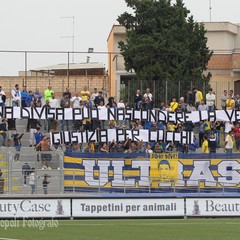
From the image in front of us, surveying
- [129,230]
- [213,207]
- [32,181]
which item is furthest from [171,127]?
[129,230]

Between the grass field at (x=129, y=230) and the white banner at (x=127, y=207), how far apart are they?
60 centimetres

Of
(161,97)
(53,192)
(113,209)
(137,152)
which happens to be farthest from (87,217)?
(161,97)

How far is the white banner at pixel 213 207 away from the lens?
30641 millimetres

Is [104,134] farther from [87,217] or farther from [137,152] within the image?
[87,217]

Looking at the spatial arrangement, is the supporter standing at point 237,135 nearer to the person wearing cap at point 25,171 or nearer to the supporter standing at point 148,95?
the supporter standing at point 148,95

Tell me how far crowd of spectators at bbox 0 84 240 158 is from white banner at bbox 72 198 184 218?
5181 mm

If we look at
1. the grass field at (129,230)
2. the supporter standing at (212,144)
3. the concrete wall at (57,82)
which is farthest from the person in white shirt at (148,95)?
the concrete wall at (57,82)

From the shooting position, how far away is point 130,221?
95.8ft

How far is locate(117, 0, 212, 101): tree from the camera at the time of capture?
50625mm

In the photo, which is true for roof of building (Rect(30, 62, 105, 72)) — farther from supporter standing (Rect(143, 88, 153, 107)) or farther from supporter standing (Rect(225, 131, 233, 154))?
supporter standing (Rect(225, 131, 233, 154))

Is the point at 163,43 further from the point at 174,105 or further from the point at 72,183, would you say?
the point at 72,183

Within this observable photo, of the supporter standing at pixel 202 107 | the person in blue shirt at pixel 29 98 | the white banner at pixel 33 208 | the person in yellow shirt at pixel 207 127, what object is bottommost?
the white banner at pixel 33 208

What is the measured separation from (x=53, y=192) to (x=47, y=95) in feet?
23.8

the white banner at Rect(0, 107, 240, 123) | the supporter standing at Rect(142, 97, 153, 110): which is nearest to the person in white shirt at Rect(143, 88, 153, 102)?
the supporter standing at Rect(142, 97, 153, 110)
